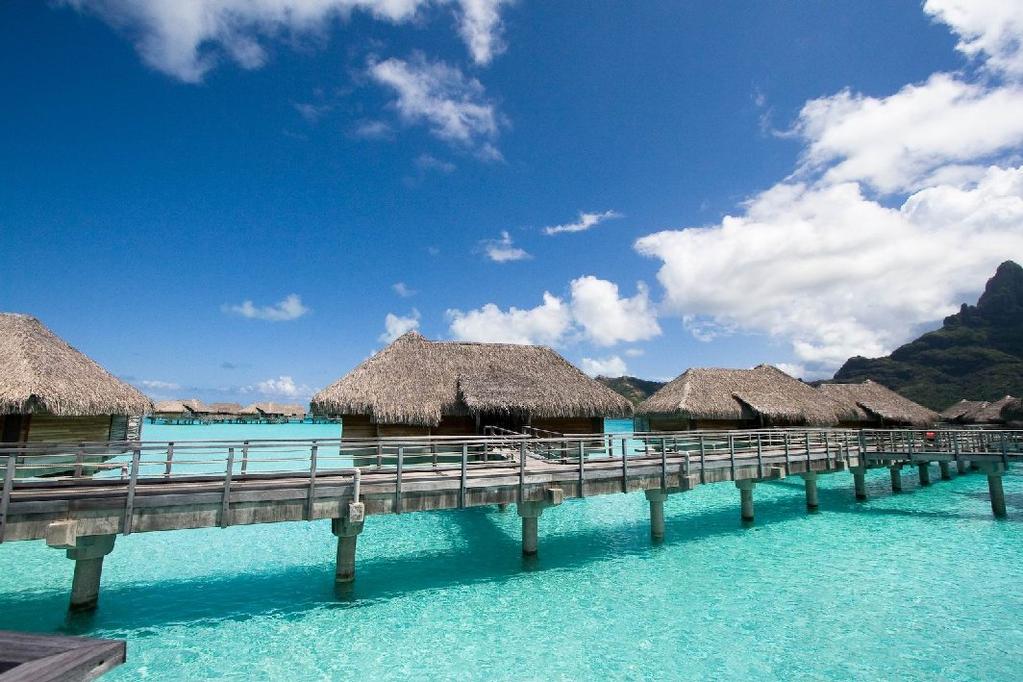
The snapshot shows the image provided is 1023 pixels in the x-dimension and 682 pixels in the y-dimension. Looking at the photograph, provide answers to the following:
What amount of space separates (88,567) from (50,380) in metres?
9.39

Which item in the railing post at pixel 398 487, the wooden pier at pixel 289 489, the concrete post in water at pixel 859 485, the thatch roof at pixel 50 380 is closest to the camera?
the wooden pier at pixel 289 489

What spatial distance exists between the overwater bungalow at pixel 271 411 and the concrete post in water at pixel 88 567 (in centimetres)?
7027

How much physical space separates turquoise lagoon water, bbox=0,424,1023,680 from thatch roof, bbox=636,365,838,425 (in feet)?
37.9

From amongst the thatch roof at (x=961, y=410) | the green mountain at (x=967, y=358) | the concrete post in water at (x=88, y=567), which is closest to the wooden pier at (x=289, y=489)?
the concrete post in water at (x=88, y=567)

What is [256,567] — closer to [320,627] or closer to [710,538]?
[320,627]

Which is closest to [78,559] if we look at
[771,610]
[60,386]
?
[60,386]

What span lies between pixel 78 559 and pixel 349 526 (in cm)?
469

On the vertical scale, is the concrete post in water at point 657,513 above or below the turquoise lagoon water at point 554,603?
above

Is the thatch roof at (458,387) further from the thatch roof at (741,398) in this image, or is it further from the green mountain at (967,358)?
the green mountain at (967,358)

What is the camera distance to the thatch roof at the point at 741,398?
28.8 metres

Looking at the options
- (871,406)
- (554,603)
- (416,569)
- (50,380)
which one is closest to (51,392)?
(50,380)

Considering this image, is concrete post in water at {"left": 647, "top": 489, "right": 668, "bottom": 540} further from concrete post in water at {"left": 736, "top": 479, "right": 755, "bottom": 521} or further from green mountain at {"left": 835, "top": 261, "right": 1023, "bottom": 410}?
green mountain at {"left": 835, "top": 261, "right": 1023, "bottom": 410}

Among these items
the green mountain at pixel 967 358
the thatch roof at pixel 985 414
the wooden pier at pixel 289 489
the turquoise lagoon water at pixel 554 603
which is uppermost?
the green mountain at pixel 967 358

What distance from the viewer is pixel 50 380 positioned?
52.4ft
